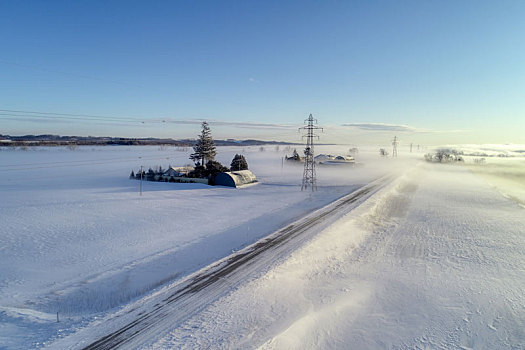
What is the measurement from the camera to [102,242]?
16.3 m

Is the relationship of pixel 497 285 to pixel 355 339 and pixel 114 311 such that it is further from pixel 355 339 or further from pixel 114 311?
pixel 114 311

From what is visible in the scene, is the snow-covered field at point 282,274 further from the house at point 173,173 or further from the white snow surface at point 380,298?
the house at point 173,173

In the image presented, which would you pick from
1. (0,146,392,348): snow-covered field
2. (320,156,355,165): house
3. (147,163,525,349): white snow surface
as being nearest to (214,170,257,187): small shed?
(0,146,392,348): snow-covered field

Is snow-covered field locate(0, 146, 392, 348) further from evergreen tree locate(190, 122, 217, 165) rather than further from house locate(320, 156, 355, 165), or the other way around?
house locate(320, 156, 355, 165)

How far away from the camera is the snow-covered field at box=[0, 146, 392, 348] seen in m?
9.93

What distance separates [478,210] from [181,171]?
4030cm

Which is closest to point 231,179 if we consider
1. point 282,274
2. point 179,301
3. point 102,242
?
point 102,242

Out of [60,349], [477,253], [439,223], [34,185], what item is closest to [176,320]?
[60,349]

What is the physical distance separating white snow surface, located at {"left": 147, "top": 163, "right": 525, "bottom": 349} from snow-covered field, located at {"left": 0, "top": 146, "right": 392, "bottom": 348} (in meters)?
3.83

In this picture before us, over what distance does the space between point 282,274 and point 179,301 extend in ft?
15.3

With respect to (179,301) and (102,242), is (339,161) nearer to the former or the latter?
(102,242)

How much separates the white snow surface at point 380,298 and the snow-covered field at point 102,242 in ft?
12.6

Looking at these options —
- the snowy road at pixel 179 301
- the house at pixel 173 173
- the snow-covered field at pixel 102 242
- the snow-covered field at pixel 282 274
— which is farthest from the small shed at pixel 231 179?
the snowy road at pixel 179 301

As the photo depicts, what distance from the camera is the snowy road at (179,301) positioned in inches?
324
